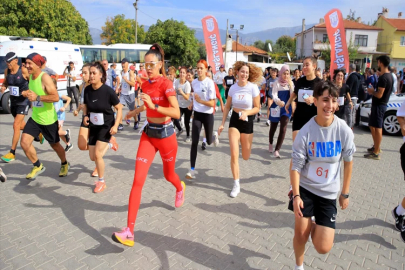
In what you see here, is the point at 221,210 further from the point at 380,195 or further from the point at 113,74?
the point at 113,74

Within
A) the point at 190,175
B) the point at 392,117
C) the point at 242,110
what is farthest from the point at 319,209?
the point at 392,117

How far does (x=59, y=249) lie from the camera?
11.2ft

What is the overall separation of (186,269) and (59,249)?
1.41 m

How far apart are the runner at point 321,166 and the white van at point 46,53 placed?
12.8 m

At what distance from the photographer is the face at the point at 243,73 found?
491cm

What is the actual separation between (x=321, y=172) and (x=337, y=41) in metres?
9.88

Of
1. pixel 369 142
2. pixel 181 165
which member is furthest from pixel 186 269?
pixel 369 142

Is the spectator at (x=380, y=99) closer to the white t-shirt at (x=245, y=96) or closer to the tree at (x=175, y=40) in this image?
the white t-shirt at (x=245, y=96)

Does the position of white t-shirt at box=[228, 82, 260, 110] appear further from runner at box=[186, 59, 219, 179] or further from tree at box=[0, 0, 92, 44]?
tree at box=[0, 0, 92, 44]

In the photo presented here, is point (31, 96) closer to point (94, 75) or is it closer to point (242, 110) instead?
point (94, 75)

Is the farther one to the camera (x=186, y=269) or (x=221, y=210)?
(x=221, y=210)

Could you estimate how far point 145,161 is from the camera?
361 centimetres

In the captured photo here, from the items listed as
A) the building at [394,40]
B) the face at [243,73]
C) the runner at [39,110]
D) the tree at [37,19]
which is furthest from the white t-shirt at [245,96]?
the building at [394,40]

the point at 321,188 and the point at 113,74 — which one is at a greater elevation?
the point at 113,74
